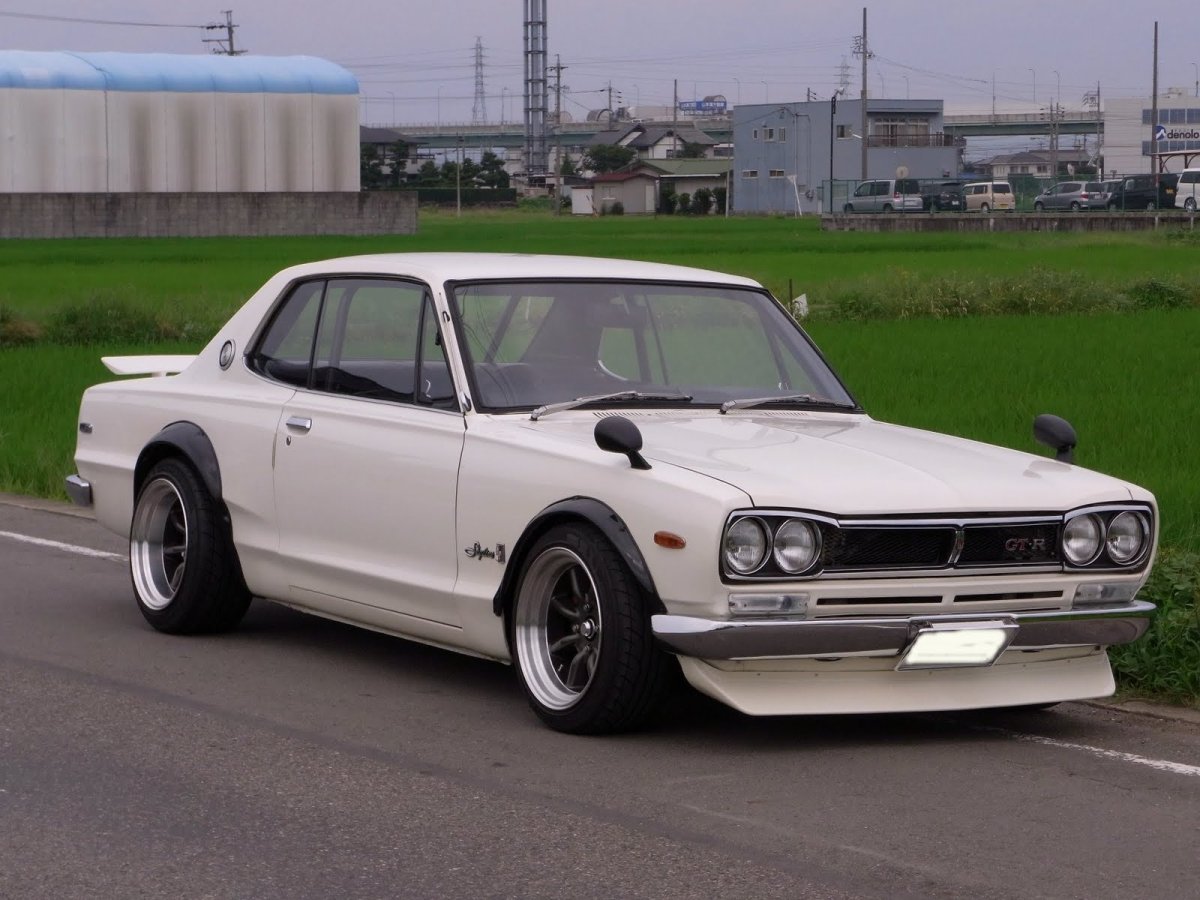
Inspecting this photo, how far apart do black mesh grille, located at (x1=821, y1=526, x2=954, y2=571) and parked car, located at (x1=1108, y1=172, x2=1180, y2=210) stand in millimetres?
65948

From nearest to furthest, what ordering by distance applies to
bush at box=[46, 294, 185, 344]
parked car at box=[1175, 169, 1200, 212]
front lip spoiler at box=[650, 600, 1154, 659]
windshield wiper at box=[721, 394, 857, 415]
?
front lip spoiler at box=[650, 600, 1154, 659], windshield wiper at box=[721, 394, 857, 415], bush at box=[46, 294, 185, 344], parked car at box=[1175, 169, 1200, 212]

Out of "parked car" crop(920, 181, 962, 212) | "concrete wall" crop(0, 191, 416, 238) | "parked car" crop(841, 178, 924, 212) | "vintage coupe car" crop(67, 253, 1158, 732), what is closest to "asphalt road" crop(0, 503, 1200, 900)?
"vintage coupe car" crop(67, 253, 1158, 732)

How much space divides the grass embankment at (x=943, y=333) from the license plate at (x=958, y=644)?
4.43 feet

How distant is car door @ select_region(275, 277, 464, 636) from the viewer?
6.49 metres

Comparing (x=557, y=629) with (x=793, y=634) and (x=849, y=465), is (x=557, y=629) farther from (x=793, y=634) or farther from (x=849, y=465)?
(x=849, y=465)

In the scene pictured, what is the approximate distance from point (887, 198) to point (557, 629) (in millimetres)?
74683

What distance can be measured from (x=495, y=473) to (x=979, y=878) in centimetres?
223

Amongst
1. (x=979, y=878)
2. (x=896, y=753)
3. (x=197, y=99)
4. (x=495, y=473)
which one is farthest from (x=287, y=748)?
(x=197, y=99)

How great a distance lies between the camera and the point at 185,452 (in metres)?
7.62

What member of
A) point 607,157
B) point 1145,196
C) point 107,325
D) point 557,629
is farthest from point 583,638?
point 607,157

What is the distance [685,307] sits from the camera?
7.14 metres

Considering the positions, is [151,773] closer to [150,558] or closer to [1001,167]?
[150,558]

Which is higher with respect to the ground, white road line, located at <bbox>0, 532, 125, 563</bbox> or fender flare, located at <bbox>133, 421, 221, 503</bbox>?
fender flare, located at <bbox>133, 421, 221, 503</bbox>

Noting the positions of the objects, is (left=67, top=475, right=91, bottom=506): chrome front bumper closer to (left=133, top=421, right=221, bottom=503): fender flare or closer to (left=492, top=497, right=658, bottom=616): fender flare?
(left=133, top=421, right=221, bottom=503): fender flare
